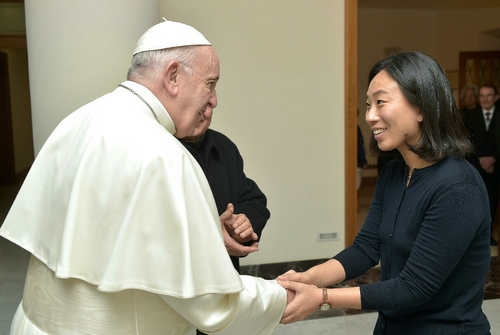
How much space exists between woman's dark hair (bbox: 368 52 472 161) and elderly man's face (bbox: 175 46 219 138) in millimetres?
594

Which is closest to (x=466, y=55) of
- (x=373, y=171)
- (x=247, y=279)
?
(x=373, y=171)

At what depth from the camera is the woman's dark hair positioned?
1.78 m

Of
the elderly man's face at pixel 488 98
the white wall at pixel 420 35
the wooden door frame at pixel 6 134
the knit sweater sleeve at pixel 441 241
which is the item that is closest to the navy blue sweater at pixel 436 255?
the knit sweater sleeve at pixel 441 241

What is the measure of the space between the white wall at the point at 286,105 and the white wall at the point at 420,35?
5402 millimetres

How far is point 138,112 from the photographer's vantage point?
1.57 meters

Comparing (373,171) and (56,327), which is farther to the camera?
(373,171)

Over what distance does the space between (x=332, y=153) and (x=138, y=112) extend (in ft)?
13.3

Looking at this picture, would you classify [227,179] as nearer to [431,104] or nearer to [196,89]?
[196,89]

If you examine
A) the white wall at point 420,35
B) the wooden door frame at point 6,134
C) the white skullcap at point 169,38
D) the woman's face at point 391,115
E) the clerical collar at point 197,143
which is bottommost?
the wooden door frame at point 6,134

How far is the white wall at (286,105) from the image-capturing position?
5.11 meters

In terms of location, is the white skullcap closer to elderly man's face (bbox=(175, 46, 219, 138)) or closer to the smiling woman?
elderly man's face (bbox=(175, 46, 219, 138))

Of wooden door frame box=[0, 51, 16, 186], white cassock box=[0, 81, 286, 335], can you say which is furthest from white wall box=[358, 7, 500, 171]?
white cassock box=[0, 81, 286, 335]

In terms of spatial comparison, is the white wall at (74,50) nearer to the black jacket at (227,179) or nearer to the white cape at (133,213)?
the black jacket at (227,179)

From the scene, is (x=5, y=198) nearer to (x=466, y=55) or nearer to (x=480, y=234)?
(x=466, y=55)
